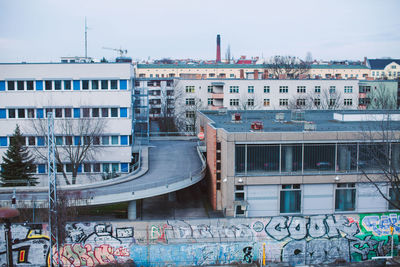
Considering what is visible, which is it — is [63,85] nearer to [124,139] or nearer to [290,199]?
[124,139]

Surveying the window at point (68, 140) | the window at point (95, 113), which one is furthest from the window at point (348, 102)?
the window at point (68, 140)

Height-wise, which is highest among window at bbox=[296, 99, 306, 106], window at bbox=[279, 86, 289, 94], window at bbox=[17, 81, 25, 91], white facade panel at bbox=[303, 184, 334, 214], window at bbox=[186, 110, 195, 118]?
window at bbox=[279, 86, 289, 94]

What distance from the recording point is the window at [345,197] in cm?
2630

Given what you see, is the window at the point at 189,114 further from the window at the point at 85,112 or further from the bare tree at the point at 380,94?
the window at the point at 85,112

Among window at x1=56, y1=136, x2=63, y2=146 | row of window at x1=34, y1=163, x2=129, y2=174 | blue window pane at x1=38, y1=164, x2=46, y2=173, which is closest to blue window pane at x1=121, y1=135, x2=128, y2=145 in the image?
row of window at x1=34, y1=163, x2=129, y2=174

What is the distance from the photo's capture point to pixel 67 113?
116ft

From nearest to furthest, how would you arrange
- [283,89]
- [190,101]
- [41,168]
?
[41,168] → [283,89] → [190,101]

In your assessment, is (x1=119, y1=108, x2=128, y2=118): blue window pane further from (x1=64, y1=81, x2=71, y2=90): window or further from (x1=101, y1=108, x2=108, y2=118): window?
(x1=64, y1=81, x2=71, y2=90): window

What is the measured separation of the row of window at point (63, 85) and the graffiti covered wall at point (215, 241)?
16782 millimetres

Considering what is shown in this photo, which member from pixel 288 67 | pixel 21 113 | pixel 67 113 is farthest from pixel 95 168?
pixel 288 67

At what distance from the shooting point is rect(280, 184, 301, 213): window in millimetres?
25875

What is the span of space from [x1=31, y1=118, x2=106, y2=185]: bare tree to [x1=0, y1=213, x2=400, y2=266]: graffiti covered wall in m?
13.4

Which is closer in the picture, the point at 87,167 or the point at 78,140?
the point at 78,140

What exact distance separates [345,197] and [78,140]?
69.3 ft
